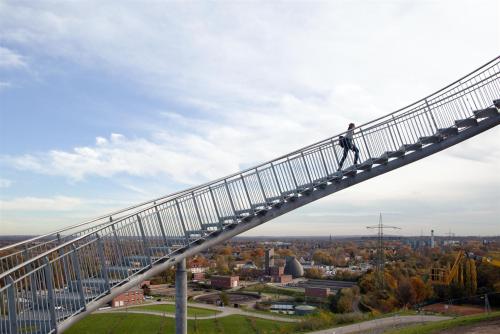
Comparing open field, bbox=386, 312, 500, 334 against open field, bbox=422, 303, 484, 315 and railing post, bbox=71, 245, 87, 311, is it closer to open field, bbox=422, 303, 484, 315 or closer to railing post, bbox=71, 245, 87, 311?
open field, bbox=422, 303, 484, 315

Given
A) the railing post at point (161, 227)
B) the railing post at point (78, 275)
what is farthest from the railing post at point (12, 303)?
the railing post at point (161, 227)

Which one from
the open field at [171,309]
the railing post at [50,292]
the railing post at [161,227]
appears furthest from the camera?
the open field at [171,309]

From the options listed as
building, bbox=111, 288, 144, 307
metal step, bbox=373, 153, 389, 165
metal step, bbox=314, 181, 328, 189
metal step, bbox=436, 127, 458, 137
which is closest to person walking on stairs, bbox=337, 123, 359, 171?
metal step, bbox=373, 153, 389, 165

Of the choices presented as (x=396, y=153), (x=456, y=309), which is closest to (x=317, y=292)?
(x=456, y=309)

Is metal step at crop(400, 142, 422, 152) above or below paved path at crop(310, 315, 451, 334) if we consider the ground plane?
above

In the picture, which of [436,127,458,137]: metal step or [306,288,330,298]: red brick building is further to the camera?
[306,288,330,298]: red brick building

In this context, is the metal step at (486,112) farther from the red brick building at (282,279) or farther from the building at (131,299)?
the red brick building at (282,279)

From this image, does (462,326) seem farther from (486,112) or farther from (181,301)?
(181,301)
